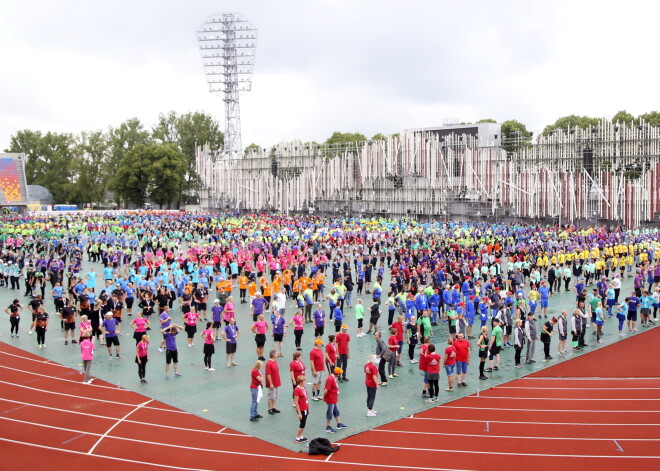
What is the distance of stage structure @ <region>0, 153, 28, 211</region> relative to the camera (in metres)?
70.9

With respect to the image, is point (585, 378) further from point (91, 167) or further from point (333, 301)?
point (91, 167)

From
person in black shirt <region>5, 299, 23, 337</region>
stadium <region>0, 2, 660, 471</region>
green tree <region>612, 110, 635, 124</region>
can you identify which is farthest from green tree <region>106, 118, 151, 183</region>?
person in black shirt <region>5, 299, 23, 337</region>

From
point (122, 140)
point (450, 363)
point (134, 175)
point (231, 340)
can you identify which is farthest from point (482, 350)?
point (122, 140)

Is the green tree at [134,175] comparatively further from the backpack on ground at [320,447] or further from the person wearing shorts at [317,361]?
the backpack on ground at [320,447]

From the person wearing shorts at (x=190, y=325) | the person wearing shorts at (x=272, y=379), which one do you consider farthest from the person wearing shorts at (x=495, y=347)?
the person wearing shorts at (x=190, y=325)

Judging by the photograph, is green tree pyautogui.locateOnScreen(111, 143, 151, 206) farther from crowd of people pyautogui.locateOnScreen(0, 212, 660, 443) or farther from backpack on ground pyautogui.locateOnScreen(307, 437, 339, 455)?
backpack on ground pyautogui.locateOnScreen(307, 437, 339, 455)

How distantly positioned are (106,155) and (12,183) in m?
21.9

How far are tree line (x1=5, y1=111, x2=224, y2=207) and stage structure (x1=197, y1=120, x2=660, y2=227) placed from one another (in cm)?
1328

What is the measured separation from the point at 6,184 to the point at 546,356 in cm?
7194

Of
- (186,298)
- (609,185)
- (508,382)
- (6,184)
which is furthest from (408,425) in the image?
(6,184)

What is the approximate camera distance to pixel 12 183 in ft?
235

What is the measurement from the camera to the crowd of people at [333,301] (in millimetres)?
12250

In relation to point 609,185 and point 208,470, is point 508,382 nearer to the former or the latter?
point 208,470

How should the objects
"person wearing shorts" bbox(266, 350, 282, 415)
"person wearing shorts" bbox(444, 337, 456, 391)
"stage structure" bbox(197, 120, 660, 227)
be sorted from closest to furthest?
"person wearing shorts" bbox(266, 350, 282, 415), "person wearing shorts" bbox(444, 337, 456, 391), "stage structure" bbox(197, 120, 660, 227)
